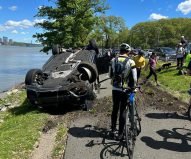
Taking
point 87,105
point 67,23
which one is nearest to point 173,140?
point 87,105

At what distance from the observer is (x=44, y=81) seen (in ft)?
37.6

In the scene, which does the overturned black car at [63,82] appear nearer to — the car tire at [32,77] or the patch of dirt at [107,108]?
the car tire at [32,77]

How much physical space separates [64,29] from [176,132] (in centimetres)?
2326

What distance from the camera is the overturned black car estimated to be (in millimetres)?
10672

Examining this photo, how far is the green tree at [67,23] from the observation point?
99.2ft

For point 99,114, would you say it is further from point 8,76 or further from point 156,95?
point 8,76

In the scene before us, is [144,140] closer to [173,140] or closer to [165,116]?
[173,140]


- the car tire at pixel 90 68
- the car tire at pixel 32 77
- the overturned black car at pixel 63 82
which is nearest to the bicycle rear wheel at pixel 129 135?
the overturned black car at pixel 63 82

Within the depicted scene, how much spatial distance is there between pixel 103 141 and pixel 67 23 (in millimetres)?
23244

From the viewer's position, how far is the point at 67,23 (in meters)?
29.9

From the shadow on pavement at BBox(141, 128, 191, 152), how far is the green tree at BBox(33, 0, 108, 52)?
22.3 m

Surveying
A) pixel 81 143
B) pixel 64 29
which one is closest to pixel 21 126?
pixel 81 143

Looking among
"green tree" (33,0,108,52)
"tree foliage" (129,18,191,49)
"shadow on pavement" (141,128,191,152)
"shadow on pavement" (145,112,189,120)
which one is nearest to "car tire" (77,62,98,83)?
"shadow on pavement" (145,112,189,120)

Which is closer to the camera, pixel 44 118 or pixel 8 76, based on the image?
pixel 44 118
